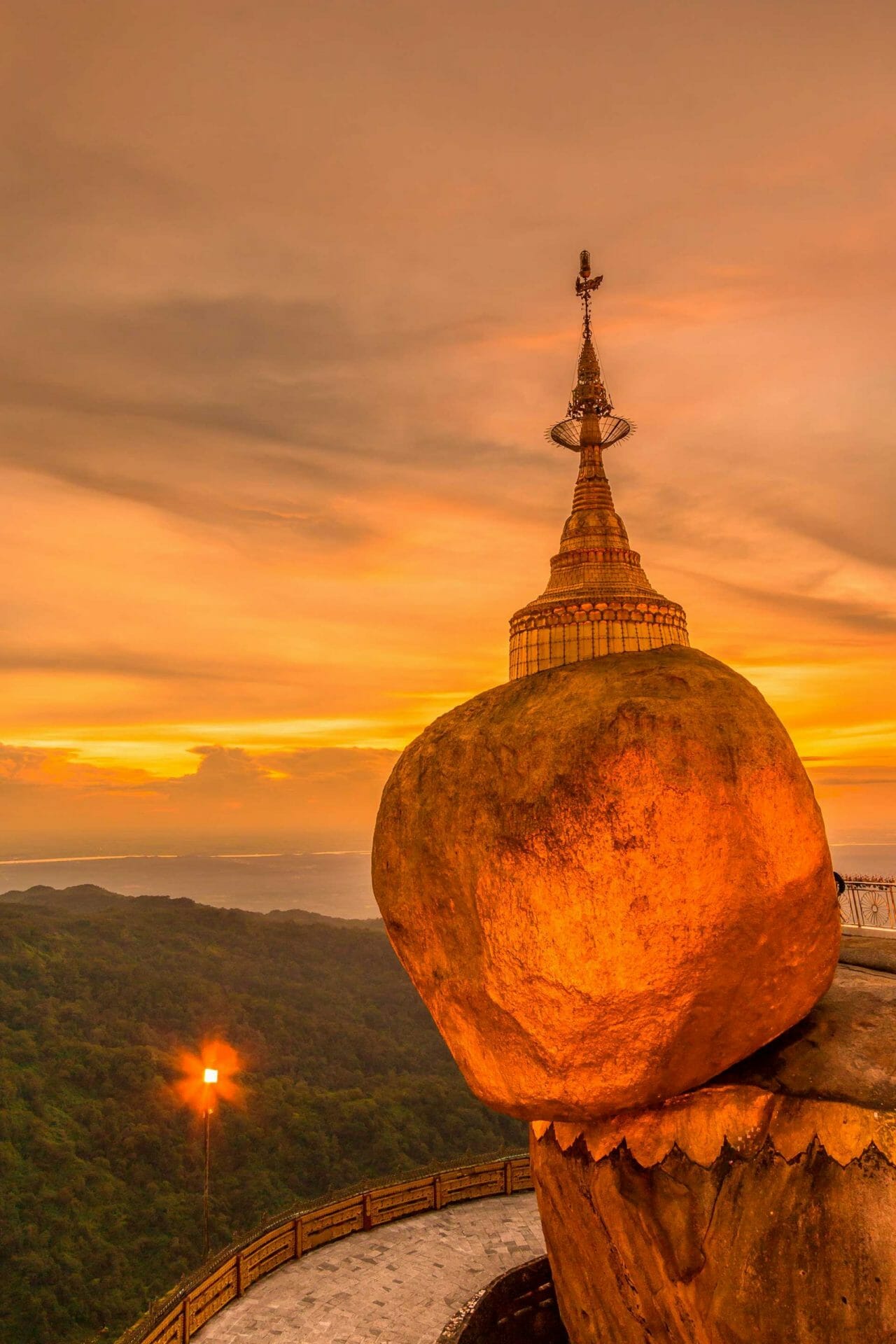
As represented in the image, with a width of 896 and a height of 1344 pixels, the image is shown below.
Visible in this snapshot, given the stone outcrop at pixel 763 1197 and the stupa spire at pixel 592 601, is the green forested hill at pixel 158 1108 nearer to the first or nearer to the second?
the stupa spire at pixel 592 601

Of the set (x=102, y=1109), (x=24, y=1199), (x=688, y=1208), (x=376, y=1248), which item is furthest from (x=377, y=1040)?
(x=688, y=1208)

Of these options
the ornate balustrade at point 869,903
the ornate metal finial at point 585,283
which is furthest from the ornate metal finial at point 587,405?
the ornate balustrade at point 869,903

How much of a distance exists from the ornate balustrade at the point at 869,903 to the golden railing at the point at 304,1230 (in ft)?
36.6

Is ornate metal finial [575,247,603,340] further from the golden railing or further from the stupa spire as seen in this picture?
the golden railing

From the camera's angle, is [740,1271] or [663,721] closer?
[740,1271]

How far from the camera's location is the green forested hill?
38.3m

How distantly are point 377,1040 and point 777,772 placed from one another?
65.5 meters

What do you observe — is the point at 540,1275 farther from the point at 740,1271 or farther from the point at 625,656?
the point at 625,656

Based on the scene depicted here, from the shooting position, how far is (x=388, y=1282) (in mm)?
15422

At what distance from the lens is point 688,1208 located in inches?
282

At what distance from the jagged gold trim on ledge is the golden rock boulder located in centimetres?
25

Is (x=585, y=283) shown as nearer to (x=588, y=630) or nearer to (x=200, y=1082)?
(x=588, y=630)

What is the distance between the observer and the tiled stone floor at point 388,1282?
13.8m

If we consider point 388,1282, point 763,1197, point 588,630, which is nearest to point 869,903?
point 763,1197
